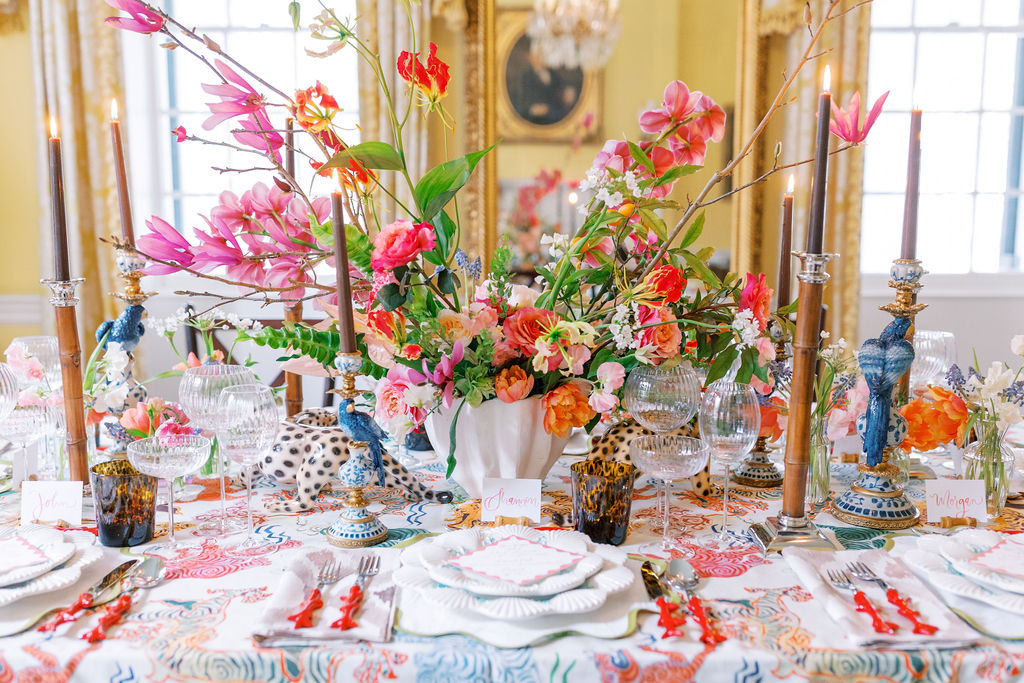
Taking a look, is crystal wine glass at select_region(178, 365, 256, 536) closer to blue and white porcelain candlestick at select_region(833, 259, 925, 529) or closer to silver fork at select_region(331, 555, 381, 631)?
Result: silver fork at select_region(331, 555, 381, 631)

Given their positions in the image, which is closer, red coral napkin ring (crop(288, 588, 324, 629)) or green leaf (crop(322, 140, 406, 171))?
red coral napkin ring (crop(288, 588, 324, 629))

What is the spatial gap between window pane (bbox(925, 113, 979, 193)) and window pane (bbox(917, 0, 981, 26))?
40 cm

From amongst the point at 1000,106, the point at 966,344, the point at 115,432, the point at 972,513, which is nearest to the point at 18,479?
the point at 115,432

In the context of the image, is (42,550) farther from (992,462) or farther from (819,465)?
(992,462)

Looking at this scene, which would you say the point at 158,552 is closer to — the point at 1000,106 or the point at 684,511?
the point at 684,511

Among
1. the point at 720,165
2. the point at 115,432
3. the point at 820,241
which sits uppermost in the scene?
the point at 720,165

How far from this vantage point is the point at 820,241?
1006 mm

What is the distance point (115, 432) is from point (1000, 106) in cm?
379

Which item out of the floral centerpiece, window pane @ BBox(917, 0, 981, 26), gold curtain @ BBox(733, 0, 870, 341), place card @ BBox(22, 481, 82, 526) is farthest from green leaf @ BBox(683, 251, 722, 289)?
window pane @ BBox(917, 0, 981, 26)

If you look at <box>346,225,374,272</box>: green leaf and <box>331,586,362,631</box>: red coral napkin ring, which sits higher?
<box>346,225,374,272</box>: green leaf

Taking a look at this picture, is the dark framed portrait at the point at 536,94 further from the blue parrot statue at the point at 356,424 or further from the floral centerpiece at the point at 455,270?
the blue parrot statue at the point at 356,424

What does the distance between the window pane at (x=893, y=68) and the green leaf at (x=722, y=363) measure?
2764mm

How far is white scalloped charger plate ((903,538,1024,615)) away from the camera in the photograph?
886 mm

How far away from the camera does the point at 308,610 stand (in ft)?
2.86
